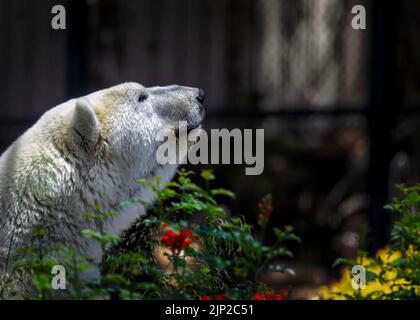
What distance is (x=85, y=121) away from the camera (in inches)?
126

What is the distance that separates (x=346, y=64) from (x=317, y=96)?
21.9 inches

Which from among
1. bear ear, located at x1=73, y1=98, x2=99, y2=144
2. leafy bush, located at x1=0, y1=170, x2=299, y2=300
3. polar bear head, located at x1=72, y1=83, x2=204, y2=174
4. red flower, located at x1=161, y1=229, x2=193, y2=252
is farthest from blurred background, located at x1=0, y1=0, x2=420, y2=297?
red flower, located at x1=161, y1=229, x2=193, y2=252

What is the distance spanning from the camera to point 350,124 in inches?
384

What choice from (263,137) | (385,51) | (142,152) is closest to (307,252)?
(263,137)

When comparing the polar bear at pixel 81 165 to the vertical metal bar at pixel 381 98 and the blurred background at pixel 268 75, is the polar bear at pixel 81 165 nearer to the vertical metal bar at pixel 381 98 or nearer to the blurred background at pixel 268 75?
the vertical metal bar at pixel 381 98

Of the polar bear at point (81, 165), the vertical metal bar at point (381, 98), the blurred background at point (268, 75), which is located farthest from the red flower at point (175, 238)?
the blurred background at point (268, 75)

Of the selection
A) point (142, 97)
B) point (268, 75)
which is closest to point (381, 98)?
point (268, 75)

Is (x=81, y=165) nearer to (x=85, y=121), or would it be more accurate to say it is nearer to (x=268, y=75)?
(x=85, y=121)

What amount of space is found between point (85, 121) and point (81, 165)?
20 cm

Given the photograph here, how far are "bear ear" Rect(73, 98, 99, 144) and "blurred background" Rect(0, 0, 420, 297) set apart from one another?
460 centimetres

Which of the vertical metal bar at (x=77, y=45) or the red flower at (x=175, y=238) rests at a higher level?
the vertical metal bar at (x=77, y=45)

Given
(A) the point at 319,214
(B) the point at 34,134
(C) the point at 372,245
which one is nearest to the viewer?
(B) the point at 34,134

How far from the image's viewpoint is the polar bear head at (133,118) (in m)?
3.24
